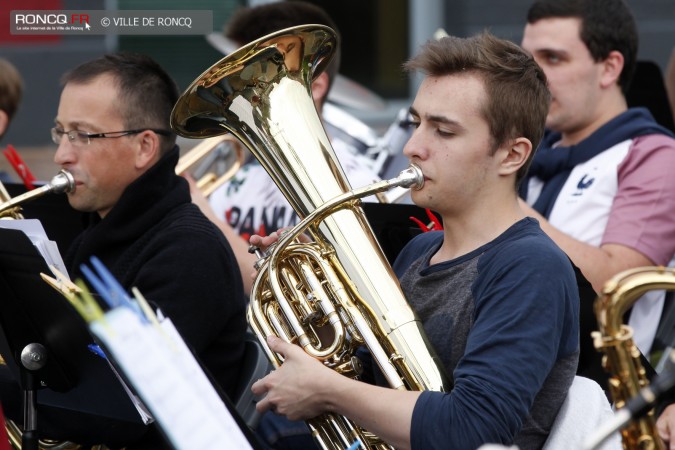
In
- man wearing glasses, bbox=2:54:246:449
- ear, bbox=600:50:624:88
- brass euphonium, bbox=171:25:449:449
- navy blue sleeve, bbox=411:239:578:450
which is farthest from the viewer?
ear, bbox=600:50:624:88

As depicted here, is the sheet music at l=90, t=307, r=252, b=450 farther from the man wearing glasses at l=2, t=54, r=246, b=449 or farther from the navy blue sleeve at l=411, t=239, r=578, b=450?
the man wearing glasses at l=2, t=54, r=246, b=449

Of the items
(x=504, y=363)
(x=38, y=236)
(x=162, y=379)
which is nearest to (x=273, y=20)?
(x=38, y=236)

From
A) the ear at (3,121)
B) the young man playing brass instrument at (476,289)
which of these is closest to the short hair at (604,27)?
the young man playing brass instrument at (476,289)

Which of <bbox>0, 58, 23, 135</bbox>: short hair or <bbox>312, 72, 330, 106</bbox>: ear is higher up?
<bbox>0, 58, 23, 135</bbox>: short hair

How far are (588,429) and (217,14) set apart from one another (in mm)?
6796

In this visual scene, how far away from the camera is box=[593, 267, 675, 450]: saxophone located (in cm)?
175

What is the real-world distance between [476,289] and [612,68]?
5.64 ft

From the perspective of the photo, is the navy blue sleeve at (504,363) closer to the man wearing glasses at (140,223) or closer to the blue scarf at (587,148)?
the man wearing glasses at (140,223)

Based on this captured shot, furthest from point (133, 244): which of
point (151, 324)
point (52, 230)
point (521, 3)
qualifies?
point (521, 3)

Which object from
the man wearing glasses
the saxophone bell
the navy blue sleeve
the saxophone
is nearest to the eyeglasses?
the man wearing glasses

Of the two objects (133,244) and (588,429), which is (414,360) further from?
(133,244)

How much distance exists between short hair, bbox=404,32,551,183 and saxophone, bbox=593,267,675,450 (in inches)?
20.5

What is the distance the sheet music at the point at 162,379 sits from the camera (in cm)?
121

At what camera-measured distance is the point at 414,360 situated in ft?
6.66
